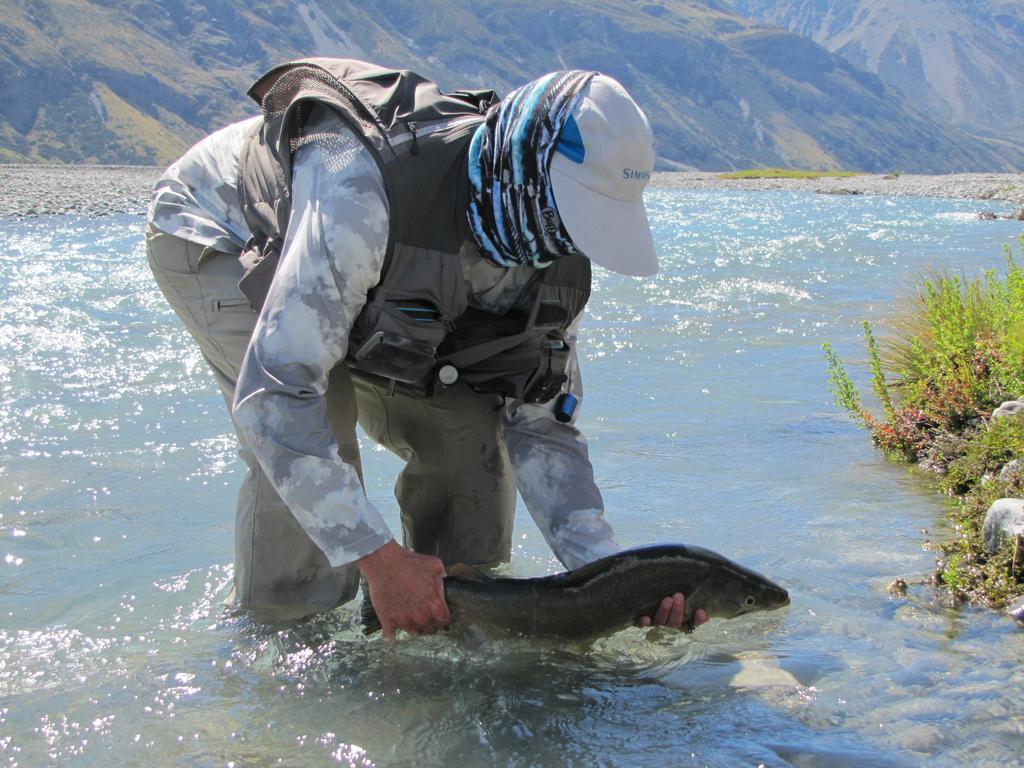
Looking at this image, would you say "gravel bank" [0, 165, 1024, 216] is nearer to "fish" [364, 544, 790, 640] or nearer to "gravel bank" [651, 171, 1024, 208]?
"gravel bank" [651, 171, 1024, 208]

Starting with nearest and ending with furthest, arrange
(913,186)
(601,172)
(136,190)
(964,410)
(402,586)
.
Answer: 1. (601,172)
2. (402,586)
3. (964,410)
4. (136,190)
5. (913,186)

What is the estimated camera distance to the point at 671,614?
4027 millimetres

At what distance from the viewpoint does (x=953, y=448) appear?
640 centimetres

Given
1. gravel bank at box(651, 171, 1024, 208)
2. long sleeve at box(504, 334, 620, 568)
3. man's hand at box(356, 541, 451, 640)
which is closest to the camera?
man's hand at box(356, 541, 451, 640)

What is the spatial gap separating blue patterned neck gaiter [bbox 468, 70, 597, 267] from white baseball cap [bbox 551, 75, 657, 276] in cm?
4

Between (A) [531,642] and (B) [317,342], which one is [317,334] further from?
(A) [531,642]

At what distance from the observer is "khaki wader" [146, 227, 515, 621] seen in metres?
4.11

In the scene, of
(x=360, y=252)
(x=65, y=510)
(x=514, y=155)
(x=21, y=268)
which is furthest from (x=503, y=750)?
(x=21, y=268)

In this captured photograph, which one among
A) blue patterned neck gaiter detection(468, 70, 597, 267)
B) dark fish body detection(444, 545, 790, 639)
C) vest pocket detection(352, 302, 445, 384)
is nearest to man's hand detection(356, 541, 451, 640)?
dark fish body detection(444, 545, 790, 639)

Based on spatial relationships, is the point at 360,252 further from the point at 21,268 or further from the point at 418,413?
the point at 21,268

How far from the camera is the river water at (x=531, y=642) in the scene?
364 cm

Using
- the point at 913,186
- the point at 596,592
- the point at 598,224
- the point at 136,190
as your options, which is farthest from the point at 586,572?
the point at 913,186

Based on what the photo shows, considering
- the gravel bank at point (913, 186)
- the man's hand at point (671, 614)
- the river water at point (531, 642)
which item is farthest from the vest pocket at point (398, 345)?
the gravel bank at point (913, 186)

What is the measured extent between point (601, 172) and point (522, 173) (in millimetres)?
247
